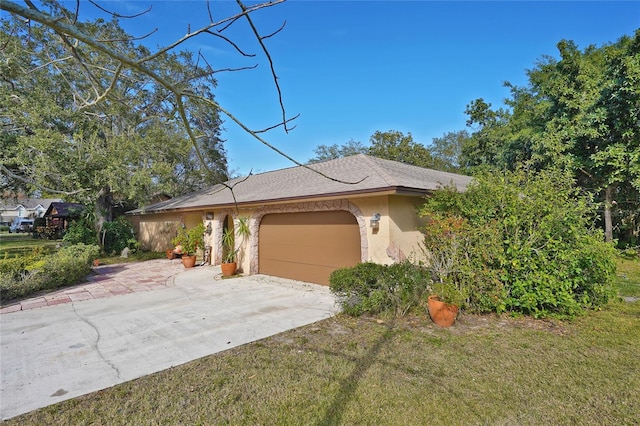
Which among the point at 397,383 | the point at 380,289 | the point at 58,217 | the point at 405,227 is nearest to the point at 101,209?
the point at 405,227

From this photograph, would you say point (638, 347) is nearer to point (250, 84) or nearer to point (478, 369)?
point (478, 369)

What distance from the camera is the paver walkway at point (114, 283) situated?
791 centimetres

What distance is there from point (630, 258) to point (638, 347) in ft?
37.9

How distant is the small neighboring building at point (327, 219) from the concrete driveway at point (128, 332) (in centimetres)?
131

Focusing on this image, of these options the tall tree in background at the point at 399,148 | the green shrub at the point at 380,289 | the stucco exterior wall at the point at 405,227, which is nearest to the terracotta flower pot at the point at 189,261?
the green shrub at the point at 380,289

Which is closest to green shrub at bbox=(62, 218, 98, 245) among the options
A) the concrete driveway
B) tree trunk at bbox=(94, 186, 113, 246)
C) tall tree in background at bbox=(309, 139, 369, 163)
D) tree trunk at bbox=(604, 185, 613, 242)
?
tree trunk at bbox=(94, 186, 113, 246)

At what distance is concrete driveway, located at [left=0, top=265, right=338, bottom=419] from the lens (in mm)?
3918

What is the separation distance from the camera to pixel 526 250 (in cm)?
560

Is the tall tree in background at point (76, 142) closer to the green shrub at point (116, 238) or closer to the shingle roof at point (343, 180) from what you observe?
the green shrub at point (116, 238)

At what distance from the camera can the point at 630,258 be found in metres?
12.8

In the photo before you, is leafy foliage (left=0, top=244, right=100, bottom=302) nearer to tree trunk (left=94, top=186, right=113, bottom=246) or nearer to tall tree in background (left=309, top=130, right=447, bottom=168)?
tree trunk (left=94, top=186, right=113, bottom=246)

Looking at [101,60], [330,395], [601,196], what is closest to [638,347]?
[330,395]

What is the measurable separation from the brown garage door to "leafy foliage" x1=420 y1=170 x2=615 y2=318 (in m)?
2.73

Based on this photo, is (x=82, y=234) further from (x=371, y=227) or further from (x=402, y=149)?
(x=402, y=149)
